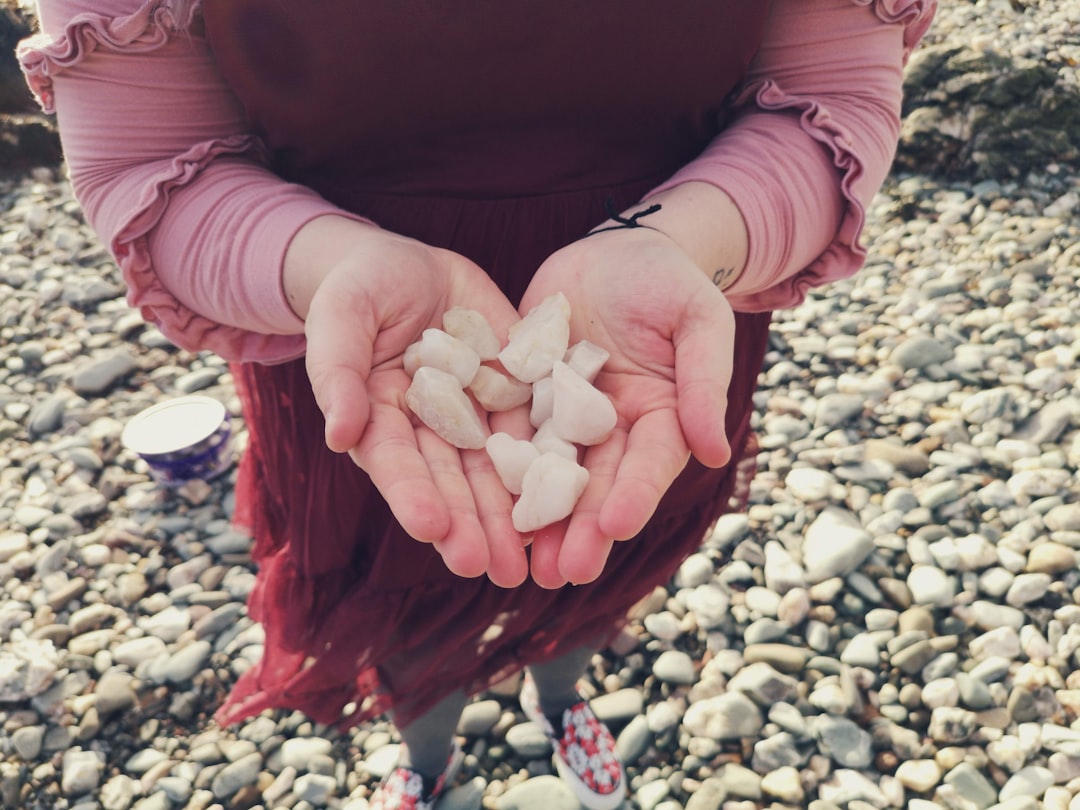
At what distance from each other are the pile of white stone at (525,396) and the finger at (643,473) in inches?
2.5

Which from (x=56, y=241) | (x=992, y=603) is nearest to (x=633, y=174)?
(x=992, y=603)

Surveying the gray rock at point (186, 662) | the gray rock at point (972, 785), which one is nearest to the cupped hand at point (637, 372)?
the gray rock at point (972, 785)

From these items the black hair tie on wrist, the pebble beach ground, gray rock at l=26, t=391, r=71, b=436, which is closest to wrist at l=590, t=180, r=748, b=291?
the black hair tie on wrist

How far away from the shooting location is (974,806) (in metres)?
1.76

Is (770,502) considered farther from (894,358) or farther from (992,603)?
(894,358)

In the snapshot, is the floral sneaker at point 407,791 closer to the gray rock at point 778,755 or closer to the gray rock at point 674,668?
the gray rock at point 674,668

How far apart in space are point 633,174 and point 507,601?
2.38 feet

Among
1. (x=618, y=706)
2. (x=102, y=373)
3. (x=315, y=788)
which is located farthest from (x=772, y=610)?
(x=102, y=373)

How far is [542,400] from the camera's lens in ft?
3.84

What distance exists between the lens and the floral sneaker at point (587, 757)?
1.87 meters

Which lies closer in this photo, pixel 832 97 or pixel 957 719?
pixel 832 97

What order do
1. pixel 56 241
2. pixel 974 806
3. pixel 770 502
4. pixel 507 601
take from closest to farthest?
pixel 507 601, pixel 974 806, pixel 770 502, pixel 56 241

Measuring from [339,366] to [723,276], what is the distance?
567 mm

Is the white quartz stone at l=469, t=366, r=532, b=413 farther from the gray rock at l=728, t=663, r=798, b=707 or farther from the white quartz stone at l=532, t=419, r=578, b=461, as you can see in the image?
the gray rock at l=728, t=663, r=798, b=707
